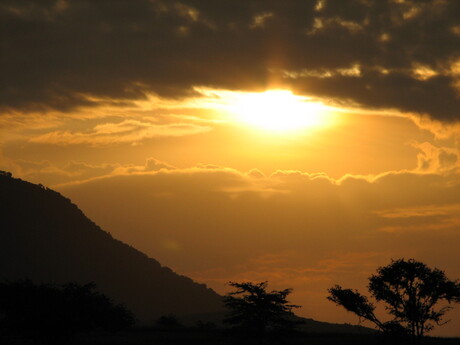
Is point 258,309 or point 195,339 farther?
point 195,339

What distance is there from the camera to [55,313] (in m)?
84.1

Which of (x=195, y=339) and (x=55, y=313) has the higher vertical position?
(x=195, y=339)

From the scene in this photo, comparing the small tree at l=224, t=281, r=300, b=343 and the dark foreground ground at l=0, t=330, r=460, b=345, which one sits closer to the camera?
the small tree at l=224, t=281, r=300, b=343

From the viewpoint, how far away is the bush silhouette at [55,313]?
277 feet

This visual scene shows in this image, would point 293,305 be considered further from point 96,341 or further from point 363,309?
point 96,341

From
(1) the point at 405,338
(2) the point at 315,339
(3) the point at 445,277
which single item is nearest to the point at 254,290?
(1) the point at 405,338

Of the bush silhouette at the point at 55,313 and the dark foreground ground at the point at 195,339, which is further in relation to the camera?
the dark foreground ground at the point at 195,339

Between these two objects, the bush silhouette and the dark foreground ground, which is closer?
the bush silhouette

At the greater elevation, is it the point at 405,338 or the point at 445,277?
the point at 445,277

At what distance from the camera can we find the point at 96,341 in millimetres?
129875

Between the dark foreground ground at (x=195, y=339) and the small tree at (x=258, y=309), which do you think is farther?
the dark foreground ground at (x=195, y=339)

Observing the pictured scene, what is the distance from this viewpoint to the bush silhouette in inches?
3321

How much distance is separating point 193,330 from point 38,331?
7332cm

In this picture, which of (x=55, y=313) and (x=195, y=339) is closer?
(x=55, y=313)
